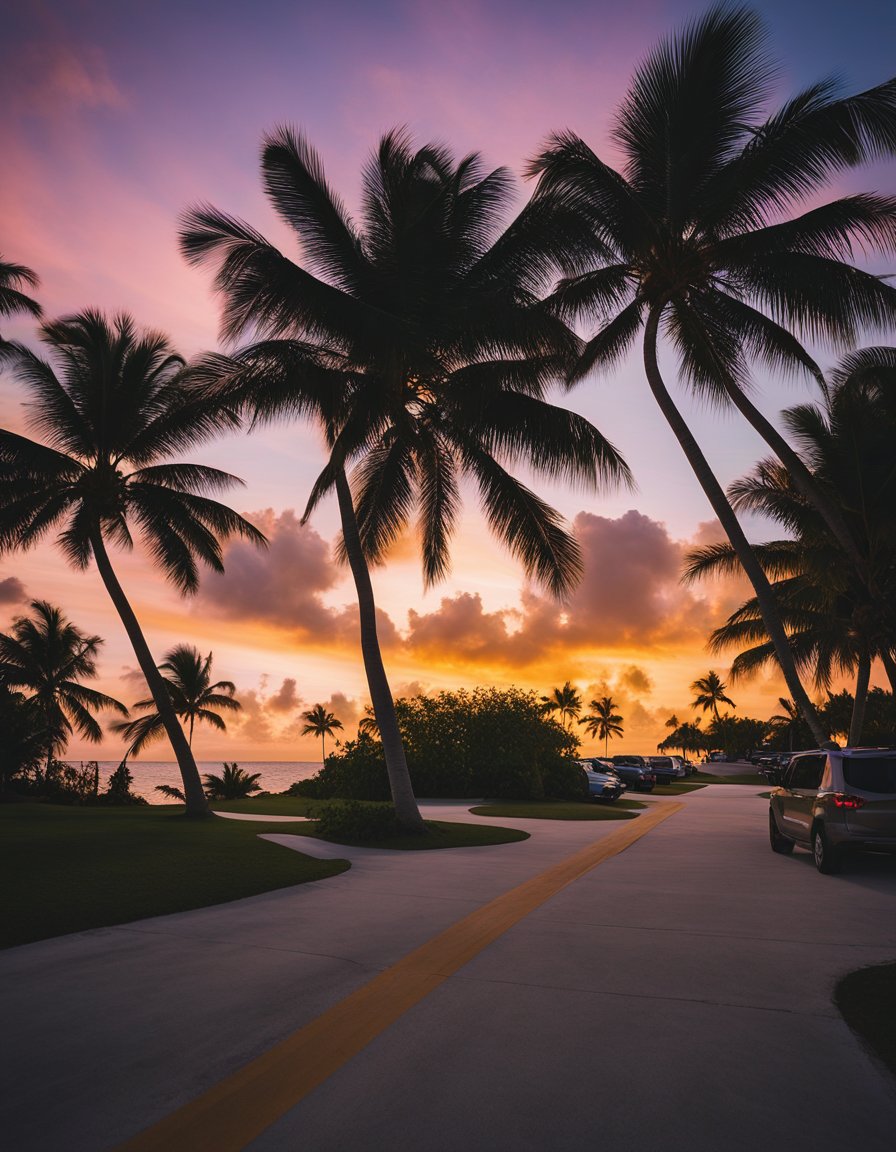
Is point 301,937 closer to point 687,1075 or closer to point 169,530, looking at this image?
point 687,1075

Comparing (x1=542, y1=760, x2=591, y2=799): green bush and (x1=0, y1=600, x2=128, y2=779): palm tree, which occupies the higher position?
(x1=0, y1=600, x2=128, y2=779): palm tree

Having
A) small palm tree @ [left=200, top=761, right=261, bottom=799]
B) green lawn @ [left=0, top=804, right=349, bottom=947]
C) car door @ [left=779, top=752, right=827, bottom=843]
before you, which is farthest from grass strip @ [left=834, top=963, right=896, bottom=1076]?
small palm tree @ [left=200, top=761, right=261, bottom=799]

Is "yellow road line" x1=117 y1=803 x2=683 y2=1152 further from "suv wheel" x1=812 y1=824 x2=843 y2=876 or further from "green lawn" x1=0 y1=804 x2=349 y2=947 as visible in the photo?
"suv wheel" x1=812 y1=824 x2=843 y2=876

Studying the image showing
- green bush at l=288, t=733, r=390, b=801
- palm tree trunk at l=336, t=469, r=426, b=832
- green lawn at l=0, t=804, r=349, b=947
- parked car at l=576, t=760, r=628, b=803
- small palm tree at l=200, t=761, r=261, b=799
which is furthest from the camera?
small palm tree at l=200, t=761, r=261, b=799

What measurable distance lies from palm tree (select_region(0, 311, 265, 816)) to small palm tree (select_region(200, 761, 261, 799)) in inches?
517

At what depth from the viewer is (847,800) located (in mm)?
10344

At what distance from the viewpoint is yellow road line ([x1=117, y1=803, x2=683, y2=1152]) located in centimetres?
326

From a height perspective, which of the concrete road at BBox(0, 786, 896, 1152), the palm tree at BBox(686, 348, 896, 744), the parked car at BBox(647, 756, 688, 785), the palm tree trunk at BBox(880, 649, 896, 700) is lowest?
the concrete road at BBox(0, 786, 896, 1152)

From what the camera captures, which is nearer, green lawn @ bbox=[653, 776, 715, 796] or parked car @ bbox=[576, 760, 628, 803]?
parked car @ bbox=[576, 760, 628, 803]

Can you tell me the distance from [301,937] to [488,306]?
1114cm

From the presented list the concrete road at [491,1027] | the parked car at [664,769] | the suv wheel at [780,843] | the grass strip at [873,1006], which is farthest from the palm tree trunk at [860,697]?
the parked car at [664,769]

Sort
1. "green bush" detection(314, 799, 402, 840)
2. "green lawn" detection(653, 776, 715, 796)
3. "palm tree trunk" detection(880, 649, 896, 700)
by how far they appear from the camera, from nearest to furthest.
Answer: "green bush" detection(314, 799, 402, 840) < "palm tree trunk" detection(880, 649, 896, 700) < "green lawn" detection(653, 776, 715, 796)

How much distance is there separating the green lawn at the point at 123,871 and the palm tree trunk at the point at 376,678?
9.71 ft

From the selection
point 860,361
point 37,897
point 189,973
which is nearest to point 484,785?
Result: point 860,361
